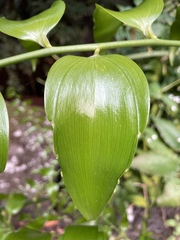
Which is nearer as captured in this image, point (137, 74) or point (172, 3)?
point (137, 74)

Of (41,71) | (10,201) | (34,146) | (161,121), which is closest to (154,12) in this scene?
(10,201)

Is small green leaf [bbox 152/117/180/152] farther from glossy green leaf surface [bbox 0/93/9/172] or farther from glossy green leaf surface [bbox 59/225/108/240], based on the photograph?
glossy green leaf surface [bbox 0/93/9/172]

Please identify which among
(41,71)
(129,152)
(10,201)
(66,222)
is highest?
(129,152)

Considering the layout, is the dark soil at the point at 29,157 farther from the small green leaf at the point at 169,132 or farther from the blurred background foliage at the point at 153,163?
the small green leaf at the point at 169,132

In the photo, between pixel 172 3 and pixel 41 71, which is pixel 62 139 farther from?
pixel 41 71

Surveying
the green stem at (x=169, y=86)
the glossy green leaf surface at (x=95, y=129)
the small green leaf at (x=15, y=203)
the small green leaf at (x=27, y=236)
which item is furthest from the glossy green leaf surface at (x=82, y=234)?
the green stem at (x=169, y=86)

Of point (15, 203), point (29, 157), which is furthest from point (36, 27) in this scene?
point (29, 157)

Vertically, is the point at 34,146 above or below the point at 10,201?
below

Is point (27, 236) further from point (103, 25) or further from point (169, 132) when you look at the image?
point (169, 132)
